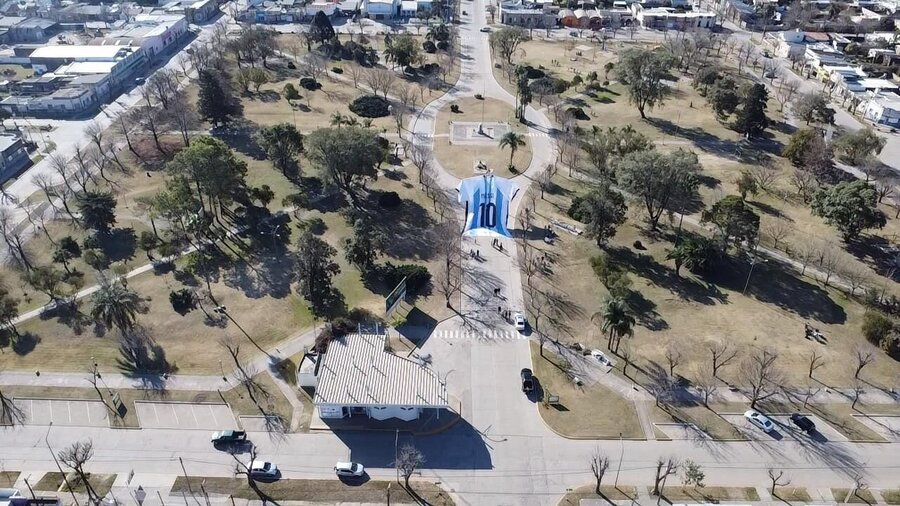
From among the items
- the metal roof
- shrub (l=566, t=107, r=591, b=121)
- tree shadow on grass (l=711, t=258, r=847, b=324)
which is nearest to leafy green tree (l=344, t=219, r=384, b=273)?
the metal roof

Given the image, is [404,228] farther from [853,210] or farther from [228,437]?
[853,210]

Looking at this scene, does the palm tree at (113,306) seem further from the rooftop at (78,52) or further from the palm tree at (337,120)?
the rooftop at (78,52)

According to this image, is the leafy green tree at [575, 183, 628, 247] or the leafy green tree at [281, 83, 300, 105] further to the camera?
the leafy green tree at [281, 83, 300, 105]

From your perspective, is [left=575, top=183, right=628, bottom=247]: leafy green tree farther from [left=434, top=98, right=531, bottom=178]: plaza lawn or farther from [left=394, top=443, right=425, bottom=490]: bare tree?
[left=394, top=443, right=425, bottom=490]: bare tree

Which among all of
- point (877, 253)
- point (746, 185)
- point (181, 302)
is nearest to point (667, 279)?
point (746, 185)

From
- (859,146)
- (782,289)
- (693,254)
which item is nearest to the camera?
(782,289)

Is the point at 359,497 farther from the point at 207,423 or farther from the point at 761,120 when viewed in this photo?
the point at 761,120

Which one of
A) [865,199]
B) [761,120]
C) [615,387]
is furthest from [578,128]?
[615,387]
